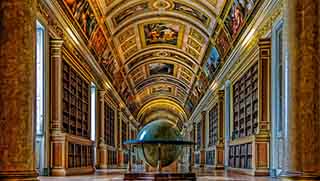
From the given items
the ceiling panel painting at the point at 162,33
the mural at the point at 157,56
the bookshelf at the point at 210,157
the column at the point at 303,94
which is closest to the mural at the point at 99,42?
the ceiling panel painting at the point at 162,33

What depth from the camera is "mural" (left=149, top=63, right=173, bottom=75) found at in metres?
36.8

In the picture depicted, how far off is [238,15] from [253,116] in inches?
157

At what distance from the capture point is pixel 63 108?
1570 centimetres

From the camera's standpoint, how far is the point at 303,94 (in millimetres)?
6559

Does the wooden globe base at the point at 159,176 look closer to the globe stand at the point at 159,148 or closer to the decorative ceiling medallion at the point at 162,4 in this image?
the globe stand at the point at 159,148

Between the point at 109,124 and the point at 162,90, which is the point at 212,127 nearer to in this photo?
the point at 109,124

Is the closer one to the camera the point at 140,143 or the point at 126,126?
the point at 140,143

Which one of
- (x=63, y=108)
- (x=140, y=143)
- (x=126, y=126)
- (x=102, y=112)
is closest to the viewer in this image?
(x=140, y=143)

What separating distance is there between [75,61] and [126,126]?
993 inches

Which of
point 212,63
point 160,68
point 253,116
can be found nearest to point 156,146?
point 253,116

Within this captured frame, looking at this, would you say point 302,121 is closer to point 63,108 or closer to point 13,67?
point 13,67

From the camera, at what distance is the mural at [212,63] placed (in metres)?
24.5

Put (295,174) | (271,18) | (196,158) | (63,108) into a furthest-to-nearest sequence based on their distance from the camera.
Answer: (196,158), (63,108), (271,18), (295,174)

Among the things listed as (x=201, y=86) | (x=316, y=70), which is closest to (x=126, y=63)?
(x=201, y=86)
